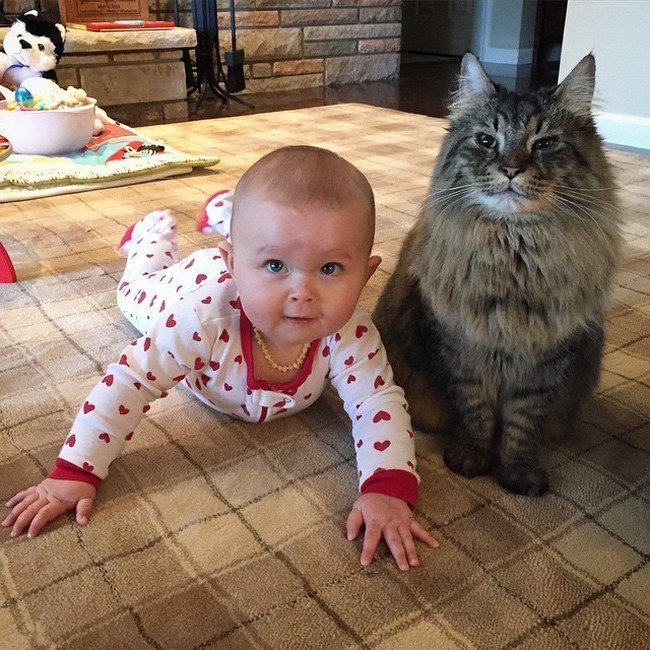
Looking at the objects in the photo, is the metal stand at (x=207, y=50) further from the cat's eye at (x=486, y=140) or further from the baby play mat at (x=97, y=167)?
the cat's eye at (x=486, y=140)

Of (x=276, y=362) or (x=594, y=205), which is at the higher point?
(x=594, y=205)

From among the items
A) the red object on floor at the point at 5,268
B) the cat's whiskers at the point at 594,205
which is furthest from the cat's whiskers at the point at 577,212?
the red object on floor at the point at 5,268

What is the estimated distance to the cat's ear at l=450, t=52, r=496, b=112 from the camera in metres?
1.03

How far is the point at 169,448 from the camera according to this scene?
107 centimetres

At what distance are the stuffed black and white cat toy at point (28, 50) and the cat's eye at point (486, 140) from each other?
271 centimetres

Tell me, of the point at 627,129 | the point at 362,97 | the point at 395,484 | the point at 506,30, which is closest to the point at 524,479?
the point at 395,484

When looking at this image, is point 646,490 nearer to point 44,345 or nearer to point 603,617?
point 603,617

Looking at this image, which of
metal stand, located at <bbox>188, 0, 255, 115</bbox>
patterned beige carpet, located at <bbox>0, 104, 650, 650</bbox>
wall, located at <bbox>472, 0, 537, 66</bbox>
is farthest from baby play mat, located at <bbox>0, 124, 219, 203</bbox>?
wall, located at <bbox>472, 0, 537, 66</bbox>

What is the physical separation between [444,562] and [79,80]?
146 inches

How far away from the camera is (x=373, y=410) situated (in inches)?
40.0

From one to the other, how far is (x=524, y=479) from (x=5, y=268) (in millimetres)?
1322

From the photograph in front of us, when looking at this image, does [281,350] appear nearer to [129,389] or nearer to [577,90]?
[129,389]

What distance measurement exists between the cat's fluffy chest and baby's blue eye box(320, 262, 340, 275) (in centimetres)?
21

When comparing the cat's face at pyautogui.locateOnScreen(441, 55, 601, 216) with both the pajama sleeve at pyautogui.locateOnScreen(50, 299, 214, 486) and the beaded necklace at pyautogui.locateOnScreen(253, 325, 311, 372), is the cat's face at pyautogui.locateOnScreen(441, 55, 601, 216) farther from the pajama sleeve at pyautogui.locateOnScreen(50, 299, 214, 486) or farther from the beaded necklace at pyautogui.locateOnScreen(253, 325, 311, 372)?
the pajama sleeve at pyautogui.locateOnScreen(50, 299, 214, 486)
